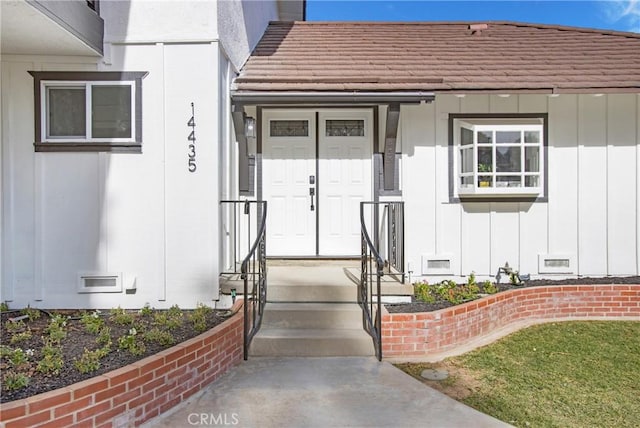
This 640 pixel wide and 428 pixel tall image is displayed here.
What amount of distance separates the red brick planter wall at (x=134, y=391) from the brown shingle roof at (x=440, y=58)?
3277 mm

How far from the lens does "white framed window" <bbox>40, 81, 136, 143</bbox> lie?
4.54 meters

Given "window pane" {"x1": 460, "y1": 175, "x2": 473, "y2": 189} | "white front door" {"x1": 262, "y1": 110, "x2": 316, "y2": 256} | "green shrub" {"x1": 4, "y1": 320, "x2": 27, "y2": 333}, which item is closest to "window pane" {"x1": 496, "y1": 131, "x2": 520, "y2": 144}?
"window pane" {"x1": 460, "y1": 175, "x2": 473, "y2": 189}

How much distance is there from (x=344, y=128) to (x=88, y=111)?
3.29m

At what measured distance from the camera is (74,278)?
4559 mm

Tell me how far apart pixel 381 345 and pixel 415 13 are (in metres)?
9.26

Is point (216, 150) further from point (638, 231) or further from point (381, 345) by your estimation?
point (638, 231)

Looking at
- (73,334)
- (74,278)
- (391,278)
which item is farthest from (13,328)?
(391,278)

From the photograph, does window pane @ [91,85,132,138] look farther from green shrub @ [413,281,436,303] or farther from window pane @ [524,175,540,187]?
window pane @ [524,175,540,187]

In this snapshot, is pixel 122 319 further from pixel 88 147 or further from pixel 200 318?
pixel 88 147

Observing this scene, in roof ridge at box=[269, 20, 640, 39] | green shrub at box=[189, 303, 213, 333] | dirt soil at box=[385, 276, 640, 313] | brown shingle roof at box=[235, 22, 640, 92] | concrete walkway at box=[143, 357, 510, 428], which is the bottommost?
concrete walkway at box=[143, 357, 510, 428]

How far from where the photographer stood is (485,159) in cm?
543

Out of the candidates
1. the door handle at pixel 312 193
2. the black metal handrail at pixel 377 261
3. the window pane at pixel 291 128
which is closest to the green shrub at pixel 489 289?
the black metal handrail at pixel 377 261

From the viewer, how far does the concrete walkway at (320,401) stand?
2.80m

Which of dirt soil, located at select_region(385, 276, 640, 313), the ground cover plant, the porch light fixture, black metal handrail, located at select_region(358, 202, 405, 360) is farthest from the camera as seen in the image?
the porch light fixture
